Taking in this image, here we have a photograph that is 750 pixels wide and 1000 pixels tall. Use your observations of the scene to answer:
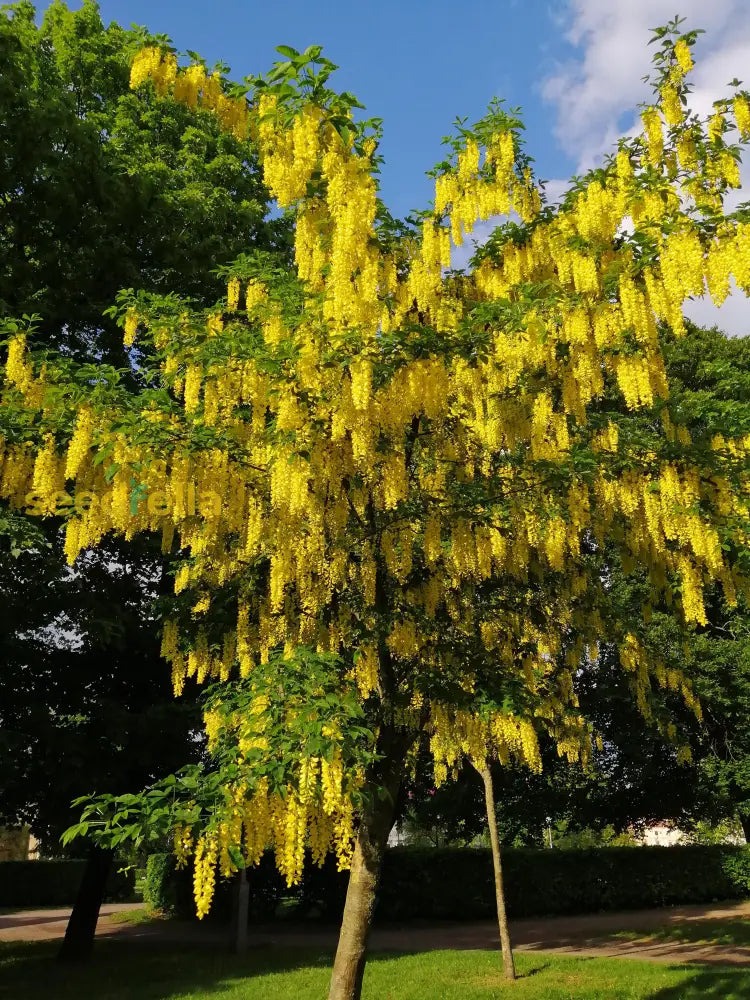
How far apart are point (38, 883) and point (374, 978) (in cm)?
2389

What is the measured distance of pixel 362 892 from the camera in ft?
21.5

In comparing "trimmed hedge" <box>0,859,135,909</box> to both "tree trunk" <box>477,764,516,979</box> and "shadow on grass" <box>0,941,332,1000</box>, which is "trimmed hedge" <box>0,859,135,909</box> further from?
"tree trunk" <box>477,764,516,979</box>

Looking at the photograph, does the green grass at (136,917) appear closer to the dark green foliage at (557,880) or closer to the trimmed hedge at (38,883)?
the trimmed hedge at (38,883)

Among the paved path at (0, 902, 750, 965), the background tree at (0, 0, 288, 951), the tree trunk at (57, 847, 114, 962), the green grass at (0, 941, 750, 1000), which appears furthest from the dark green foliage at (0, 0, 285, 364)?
the paved path at (0, 902, 750, 965)

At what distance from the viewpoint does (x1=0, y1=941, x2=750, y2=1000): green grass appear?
32.4ft

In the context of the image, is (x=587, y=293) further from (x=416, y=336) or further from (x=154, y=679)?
(x=154, y=679)

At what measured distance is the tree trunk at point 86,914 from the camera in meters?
13.8

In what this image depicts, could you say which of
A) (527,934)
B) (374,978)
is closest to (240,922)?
(374,978)

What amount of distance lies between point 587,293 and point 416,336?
167 centimetres

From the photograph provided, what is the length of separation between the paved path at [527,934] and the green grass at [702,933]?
0.11 metres

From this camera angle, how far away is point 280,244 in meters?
15.5

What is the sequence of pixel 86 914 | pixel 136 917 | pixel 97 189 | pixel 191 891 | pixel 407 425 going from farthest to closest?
pixel 136 917
pixel 191 891
pixel 86 914
pixel 97 189
pixel 407 425

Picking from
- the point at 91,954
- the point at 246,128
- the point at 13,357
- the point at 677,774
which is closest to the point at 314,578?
the point at 13,357

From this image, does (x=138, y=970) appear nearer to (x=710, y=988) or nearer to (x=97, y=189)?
(x=710, y=988)
